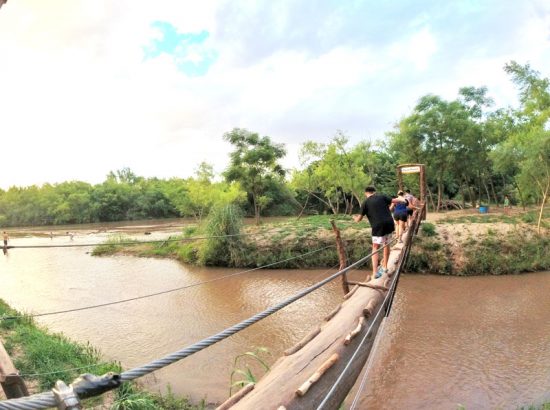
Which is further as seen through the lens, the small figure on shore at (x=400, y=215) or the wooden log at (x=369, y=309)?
the small figure on shore at (x=400, y=215)

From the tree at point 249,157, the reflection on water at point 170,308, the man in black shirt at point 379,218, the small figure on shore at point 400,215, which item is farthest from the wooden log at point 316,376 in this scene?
the tree at point 249,157

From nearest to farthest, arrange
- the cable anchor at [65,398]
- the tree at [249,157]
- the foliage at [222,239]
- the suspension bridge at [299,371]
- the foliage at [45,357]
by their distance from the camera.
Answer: the cable anchor at [65,398] → the suspension bridge at [299,371] → the foliage at [45,357] → the foliage at [222,239] → the tree at [249,157]

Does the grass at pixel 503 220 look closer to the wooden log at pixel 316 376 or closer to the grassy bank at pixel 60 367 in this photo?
the grassy bank at pixel 60 367

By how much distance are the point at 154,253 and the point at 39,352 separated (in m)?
15.2

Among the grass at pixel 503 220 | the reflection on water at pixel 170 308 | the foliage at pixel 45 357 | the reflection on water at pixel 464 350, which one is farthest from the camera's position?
the grass at pixel 503 220

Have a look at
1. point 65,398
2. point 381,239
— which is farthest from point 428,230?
point 65,398

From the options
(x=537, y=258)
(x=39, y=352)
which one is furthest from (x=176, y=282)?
(x=537, y=258)

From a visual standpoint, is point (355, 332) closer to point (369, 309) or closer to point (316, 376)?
point (369, 309)

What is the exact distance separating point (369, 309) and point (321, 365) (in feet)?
4.23

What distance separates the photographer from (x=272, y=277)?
15.1 metres

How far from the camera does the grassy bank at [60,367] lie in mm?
4879

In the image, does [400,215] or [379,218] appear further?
[400,215]

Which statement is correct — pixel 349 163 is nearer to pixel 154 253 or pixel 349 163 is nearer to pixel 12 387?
pixel 154 253

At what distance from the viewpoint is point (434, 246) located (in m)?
14.6
